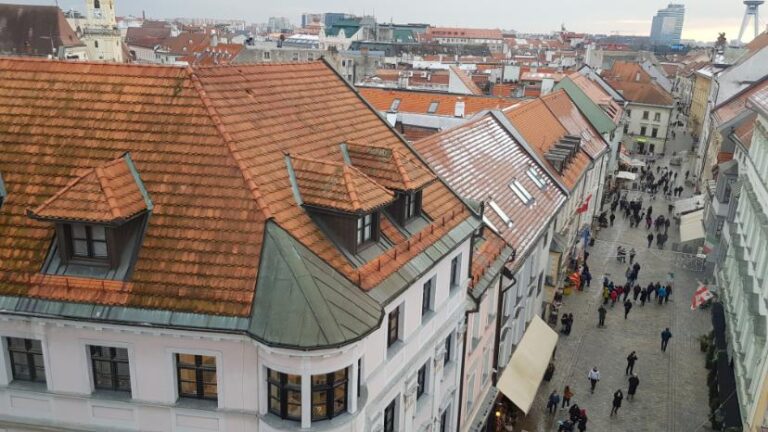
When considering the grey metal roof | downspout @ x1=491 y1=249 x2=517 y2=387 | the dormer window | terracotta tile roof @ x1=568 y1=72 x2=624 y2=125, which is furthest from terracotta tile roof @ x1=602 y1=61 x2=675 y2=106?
the grey metal roof

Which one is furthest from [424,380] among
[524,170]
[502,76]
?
[502,76]

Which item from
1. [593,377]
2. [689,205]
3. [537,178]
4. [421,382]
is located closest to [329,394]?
[421,382]

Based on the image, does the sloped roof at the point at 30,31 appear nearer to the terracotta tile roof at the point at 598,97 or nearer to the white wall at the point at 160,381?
the terracotta tile roof at the point at 598,97

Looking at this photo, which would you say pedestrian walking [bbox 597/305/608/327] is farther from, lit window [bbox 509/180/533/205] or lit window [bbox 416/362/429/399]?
lit window [bbox 416/362/429/399]

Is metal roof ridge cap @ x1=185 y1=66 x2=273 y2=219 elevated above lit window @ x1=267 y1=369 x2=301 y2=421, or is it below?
above

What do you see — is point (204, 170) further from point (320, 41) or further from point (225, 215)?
point (320, 41)
